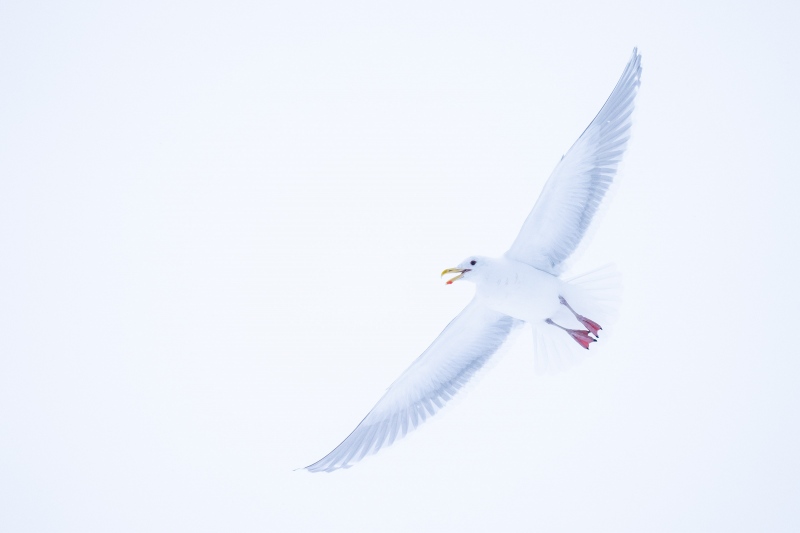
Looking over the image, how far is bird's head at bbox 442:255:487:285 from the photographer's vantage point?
20.6ft

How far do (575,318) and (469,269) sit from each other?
33.0 inches

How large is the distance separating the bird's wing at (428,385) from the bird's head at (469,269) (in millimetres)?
459

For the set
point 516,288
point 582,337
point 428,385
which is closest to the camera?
point 516,288

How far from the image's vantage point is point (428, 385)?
682 cm

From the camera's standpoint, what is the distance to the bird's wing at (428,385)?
6.70 m

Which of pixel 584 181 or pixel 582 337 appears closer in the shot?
pixel 584 181

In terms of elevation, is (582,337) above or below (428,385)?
below

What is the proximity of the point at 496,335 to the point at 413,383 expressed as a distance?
2.36 feet

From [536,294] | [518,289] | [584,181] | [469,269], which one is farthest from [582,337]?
[584,181]

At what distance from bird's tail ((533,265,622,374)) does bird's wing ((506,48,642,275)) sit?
30 centimetres

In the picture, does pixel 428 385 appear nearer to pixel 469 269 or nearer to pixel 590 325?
pixel 469 269

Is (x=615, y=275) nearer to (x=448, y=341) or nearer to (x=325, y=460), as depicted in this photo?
(x=448, y=341)

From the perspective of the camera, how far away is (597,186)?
635cm

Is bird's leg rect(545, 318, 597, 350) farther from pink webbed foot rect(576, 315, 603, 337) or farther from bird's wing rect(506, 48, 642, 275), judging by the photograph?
bird's wing rect(506, 48, 642, 275)
